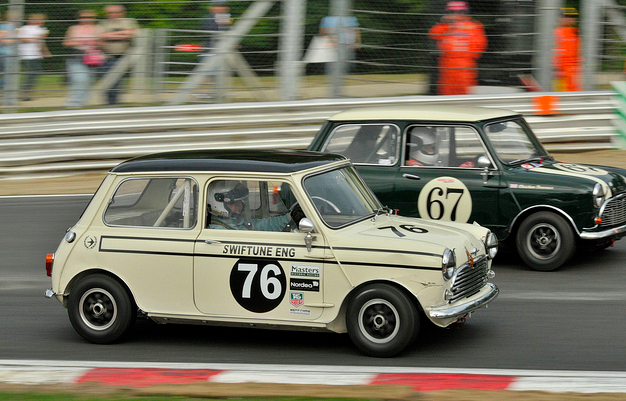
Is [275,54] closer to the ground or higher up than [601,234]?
higher up

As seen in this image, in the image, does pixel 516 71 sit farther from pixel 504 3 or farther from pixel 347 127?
pixel 347 127

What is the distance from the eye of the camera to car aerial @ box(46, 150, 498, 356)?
6.09 metres

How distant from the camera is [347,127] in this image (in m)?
9.49

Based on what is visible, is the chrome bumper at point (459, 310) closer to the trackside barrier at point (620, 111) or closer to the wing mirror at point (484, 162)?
the wing mirror at point (484, 162)

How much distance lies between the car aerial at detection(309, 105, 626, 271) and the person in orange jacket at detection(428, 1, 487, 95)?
14.7 ft

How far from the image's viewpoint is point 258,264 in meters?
6.28

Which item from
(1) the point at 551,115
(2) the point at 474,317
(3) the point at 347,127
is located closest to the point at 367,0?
(1) the point at 551,115

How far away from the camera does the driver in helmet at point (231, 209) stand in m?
6.43

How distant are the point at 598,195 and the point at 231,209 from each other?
3973mm

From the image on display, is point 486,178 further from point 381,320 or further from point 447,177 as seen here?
point 381,320

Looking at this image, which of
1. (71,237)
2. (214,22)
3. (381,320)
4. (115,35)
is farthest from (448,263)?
(115,35)

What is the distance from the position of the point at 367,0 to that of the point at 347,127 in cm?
498

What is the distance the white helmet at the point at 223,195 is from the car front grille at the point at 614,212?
13.0 ft

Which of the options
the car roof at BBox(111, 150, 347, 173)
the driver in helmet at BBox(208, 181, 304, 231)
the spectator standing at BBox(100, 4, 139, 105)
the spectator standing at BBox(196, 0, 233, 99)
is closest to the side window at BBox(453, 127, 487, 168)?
the car roof at BBox(111, 150, 347, 173)
